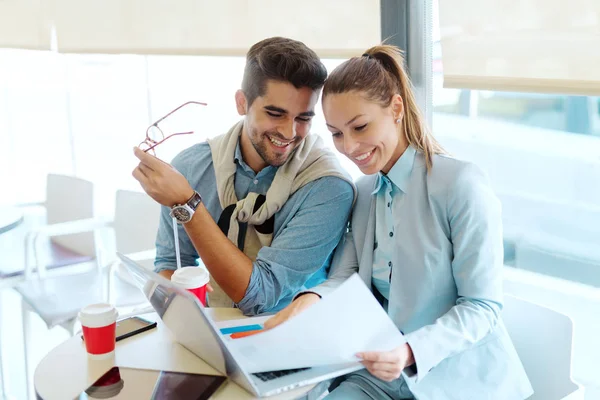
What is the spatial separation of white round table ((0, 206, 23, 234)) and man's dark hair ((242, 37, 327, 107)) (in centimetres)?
143

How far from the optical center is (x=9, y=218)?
9.34 feet

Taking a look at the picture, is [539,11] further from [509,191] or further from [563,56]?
[509,191]

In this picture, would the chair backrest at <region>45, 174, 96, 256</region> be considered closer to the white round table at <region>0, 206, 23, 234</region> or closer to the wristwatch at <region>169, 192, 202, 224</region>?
the white round table at <region>0, 206, 23, 234</region>

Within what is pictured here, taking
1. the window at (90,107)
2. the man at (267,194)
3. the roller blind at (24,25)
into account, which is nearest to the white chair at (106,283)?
the man at (267,194)

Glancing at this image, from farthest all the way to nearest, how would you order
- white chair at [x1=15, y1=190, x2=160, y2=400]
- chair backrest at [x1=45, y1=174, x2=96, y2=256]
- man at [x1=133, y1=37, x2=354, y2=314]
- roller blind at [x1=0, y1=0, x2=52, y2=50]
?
roller blind at [x1=0, y1=0, x2=52, y2=50] → chair backrest at [x1=45, y1=174, x2=96, y2=256] → white chair at [x1=15, y1=190, x2=160, y2=400] → man at [x1=133, y1=37, x2=354, y2=314]

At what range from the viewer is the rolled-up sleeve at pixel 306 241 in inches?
70.3

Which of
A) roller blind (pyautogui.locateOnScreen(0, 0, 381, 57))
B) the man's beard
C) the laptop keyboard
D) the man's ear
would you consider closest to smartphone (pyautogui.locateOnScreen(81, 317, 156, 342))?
the laptop keyboard

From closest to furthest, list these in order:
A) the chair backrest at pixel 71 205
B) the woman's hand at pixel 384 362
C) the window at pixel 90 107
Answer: the woman's hand at pixel 384 362
the chair backrest at pixel 71 205
the window at pixel 90 107

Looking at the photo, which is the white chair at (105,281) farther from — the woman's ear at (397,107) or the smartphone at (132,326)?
the woman's ear at (397,107)

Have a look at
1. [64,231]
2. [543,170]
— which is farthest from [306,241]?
[543,170]

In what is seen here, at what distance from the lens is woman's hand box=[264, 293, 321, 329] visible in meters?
1.51

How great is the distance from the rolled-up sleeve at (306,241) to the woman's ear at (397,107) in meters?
0.27

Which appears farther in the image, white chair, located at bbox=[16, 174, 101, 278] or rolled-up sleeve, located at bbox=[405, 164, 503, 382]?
white chair, located at bbox=[16, 174, 101, 278]

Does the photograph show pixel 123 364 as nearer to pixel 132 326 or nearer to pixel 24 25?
pixel 132 326
